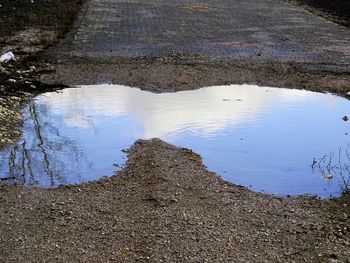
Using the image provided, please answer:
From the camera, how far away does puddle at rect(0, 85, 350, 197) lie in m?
6.01

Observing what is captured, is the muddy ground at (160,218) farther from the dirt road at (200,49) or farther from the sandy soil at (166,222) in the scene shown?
the dirt road at (200,49)

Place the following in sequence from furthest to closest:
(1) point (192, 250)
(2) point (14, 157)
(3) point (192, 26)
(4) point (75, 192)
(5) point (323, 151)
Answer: (3) point (192, 26) < (5) point (323, 151) < (2) point (14, 157) < (4) point (75, 192) < (1) point (192, 250)

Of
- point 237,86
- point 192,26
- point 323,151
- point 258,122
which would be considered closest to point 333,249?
point 323,151

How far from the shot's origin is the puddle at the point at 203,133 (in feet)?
19.7

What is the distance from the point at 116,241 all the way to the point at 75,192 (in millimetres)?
1137

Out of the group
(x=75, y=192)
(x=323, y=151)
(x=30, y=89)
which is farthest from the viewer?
(x=30, y=89)

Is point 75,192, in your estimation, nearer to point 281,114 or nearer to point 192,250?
point 192,250

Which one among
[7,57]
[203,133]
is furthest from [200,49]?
[203,133]

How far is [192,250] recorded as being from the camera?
172 inches

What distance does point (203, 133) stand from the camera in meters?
7.18

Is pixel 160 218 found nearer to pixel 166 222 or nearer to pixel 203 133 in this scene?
pixel 166 222

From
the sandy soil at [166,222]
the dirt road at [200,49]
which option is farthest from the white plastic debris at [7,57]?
the sandy soil at [166,222]

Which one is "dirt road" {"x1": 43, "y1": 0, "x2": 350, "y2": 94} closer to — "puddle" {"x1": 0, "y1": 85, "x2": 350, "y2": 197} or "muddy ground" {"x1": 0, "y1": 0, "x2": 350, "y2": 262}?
"puddle" {"x1": 0, "y1": 85, "x2": 350, "y2": 197}

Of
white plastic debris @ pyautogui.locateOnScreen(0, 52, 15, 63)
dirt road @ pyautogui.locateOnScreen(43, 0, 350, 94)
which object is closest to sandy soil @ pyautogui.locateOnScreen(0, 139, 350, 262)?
dirt road @ pyautogui.locateOnScreen(43, 0, 350, 94)
